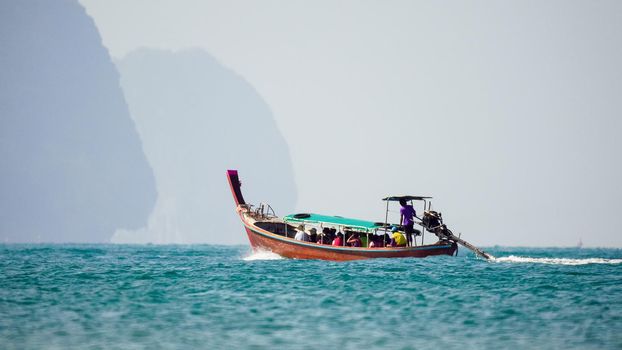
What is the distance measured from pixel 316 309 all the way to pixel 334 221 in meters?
17.5

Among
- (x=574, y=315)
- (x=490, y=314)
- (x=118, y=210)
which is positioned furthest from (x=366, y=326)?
(x=118, y=210)

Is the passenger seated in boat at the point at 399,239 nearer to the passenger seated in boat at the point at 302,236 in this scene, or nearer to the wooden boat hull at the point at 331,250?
the wooden boat hull at the point at 331,250

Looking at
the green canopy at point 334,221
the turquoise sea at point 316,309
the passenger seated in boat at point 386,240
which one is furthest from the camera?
the green canopy at point 334,221

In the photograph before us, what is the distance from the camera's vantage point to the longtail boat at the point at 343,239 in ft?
129

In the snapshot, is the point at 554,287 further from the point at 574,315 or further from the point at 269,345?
the point at 269,345

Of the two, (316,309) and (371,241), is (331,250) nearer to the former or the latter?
(371,241)

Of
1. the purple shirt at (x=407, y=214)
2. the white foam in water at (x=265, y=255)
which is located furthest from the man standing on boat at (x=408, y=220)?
the white foam in water at (x=265, y=255)

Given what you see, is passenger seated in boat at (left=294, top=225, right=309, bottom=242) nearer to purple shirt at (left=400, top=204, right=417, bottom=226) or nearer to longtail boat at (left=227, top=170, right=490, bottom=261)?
longtail boat at (left=227, top=170, right=490, bottom=261)

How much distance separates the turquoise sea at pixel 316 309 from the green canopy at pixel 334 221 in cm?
448

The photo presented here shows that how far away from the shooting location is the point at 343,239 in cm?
4056

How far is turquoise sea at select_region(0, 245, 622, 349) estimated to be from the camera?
19.7 m

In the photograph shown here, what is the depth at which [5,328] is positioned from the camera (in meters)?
20.9

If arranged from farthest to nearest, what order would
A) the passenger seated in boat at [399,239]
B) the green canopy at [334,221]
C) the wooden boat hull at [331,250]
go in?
the green canopy at [334,221]
the passenger seated in boat at [399,239]
the wooden boat hull at [331,250]

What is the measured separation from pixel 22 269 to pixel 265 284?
58.1ft
